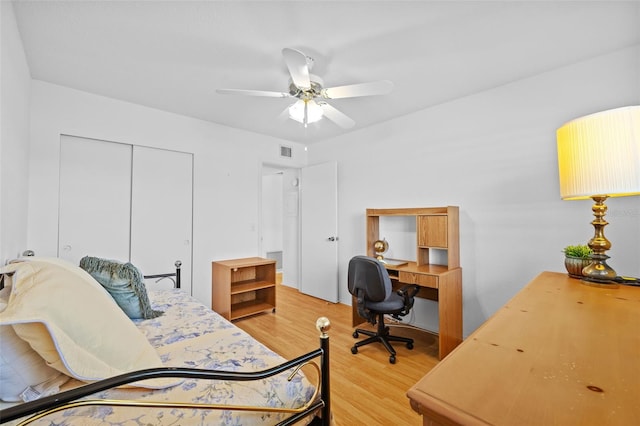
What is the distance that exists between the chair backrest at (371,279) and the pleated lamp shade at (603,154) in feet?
4.56

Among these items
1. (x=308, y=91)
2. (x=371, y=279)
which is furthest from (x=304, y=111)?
(x=371, y=279)

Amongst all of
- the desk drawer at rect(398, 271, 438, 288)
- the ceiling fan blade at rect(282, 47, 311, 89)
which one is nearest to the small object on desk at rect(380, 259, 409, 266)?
the desk drawer at rect(398, 271, 438, 288)

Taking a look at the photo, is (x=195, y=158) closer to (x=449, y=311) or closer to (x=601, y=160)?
(x=449, y=311)

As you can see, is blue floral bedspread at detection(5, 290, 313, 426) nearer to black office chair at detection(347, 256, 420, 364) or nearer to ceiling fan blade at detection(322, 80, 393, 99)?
black office chair at detection(347, 256, 420, 364)

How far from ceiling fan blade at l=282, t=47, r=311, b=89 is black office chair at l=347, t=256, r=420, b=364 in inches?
62.4

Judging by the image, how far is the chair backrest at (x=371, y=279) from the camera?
2303 millimetres

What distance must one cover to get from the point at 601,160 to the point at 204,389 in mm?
1987

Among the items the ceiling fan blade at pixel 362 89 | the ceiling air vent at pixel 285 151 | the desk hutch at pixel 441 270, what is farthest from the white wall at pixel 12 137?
the desk hutch at pixel 441 270

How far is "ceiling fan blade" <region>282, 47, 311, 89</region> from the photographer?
1.50m

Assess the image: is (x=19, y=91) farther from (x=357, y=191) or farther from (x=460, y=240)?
(x=460, y=240)

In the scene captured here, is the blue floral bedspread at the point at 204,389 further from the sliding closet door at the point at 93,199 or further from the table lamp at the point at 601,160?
the table lamp at the point at 601,160

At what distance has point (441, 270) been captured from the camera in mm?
2535

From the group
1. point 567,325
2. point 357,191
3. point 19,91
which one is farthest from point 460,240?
point 19,91

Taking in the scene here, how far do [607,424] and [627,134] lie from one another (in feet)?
4.13
